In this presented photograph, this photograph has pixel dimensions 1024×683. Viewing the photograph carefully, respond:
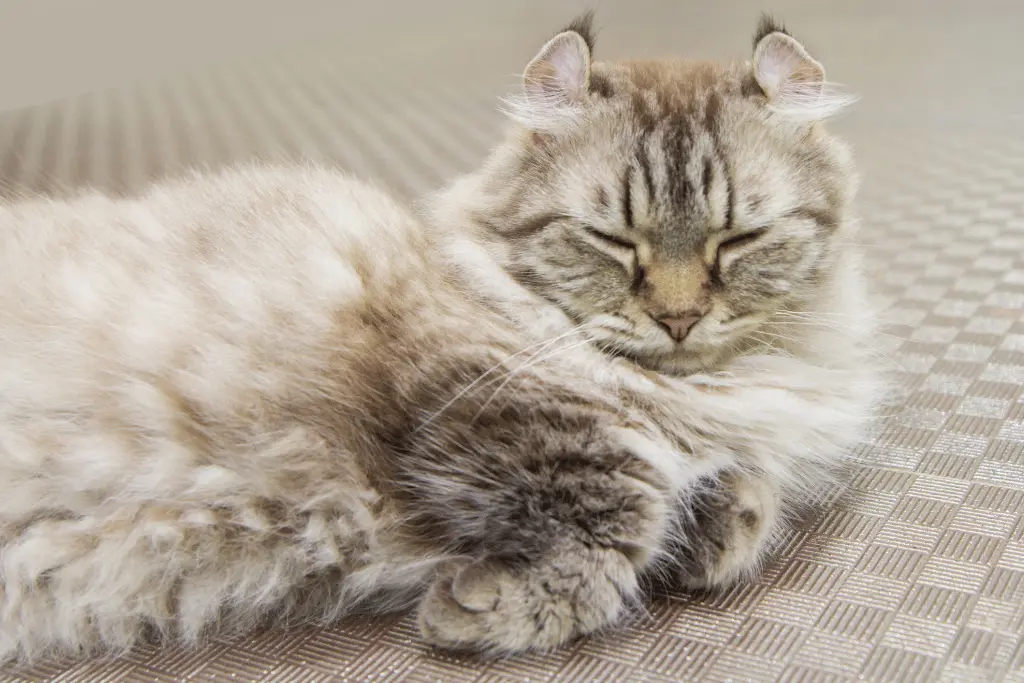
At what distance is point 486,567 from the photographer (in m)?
1.19

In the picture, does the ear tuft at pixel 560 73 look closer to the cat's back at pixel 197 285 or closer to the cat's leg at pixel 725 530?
the cat's back at pixel 197 285

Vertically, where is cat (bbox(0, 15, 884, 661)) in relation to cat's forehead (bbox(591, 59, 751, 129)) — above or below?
below

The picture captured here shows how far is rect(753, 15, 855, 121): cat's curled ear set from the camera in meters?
1.36

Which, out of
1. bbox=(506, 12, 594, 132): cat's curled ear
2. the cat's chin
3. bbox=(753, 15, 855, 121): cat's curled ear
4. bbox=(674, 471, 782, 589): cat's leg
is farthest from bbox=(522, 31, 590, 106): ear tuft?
bbox=(674, 471, 782, 589): cat's leg

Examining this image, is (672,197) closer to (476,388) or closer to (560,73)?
(560,73)

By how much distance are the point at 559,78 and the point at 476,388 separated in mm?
426

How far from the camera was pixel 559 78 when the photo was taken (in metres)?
1.38

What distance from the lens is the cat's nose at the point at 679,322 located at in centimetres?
129

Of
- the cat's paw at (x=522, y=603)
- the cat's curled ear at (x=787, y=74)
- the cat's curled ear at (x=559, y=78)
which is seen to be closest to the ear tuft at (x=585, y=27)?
the cat's curled ear at (x=559, y=78)

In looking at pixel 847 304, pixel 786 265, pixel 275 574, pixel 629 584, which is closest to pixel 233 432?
pixel 275 574

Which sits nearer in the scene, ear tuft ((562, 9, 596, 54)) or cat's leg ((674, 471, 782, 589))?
cat's leg ((674, 471, 782, 589))

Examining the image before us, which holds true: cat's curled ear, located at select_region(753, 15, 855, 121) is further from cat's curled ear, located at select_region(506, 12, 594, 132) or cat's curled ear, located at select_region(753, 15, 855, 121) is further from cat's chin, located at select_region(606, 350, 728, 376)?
cat's chin, located at select_region(606, 350, 728, 376)

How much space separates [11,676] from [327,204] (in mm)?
733

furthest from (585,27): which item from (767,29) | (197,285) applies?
(197,285)
